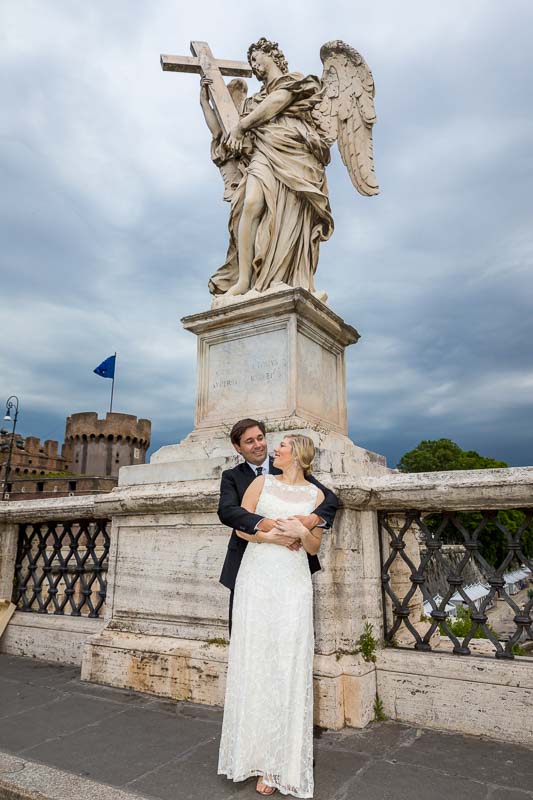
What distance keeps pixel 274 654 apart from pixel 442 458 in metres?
35.9

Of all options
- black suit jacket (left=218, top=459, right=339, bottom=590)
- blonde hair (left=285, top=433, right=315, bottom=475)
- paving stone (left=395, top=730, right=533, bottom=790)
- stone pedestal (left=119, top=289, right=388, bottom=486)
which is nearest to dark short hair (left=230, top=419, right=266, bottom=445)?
black suit jacket (left=218, top=459, right=339, bottom=590)

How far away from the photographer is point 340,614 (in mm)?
3184

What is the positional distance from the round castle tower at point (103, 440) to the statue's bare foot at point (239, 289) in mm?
44994

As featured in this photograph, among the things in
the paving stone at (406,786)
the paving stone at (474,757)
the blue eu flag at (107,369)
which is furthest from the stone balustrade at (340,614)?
the blue eu flag at (107,369)

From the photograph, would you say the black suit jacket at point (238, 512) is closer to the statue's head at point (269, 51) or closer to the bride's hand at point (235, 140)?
the bride's hand at point (235, 140)

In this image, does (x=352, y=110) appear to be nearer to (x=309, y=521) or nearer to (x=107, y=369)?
(x=309, y=521)

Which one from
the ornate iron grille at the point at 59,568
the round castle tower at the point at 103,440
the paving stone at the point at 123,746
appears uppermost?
the round castle tower at the point at 103,440

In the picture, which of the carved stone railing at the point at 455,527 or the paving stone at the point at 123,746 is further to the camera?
the carved stone railing at the point at 455,527

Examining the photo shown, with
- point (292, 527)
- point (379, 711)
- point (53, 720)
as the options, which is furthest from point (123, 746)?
point (292, 527)

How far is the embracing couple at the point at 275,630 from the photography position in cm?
222

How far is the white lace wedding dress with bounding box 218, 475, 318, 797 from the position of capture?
221 centimetres

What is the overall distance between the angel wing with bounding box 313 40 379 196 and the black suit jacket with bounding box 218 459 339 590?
134 inches

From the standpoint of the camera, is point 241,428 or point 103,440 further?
point 103,440

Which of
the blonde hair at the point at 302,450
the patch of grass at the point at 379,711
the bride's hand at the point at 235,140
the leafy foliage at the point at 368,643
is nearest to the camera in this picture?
the blonde hair at the point at 302,450
